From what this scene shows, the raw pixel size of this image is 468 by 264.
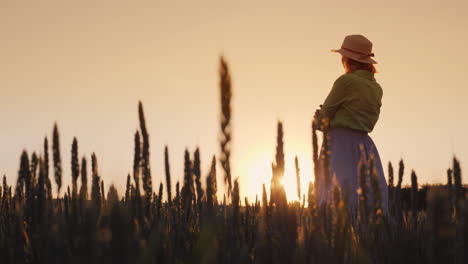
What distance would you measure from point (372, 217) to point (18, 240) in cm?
126

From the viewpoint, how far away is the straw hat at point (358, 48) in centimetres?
697

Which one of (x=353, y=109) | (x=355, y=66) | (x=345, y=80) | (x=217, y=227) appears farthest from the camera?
(x=355, y=66)

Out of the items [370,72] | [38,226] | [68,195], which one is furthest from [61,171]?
[370,72]

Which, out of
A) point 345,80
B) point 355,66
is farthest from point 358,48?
point 345,80

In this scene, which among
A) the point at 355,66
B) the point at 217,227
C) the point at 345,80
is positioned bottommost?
the point at 217,227

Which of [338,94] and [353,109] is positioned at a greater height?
[338,94]

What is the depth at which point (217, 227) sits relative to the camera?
1.99 metres

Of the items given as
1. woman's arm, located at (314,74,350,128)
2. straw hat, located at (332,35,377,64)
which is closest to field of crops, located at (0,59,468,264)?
woman's arm, located at (314,74,350,128)

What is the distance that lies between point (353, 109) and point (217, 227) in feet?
16.0

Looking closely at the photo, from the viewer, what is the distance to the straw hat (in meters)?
6.97

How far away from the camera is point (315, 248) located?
1.57m

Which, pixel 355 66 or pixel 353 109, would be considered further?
pixel 355 66

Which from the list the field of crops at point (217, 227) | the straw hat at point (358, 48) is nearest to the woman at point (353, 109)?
the straw hat at point (358, 48)

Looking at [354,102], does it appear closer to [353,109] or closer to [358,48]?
[353,109]
